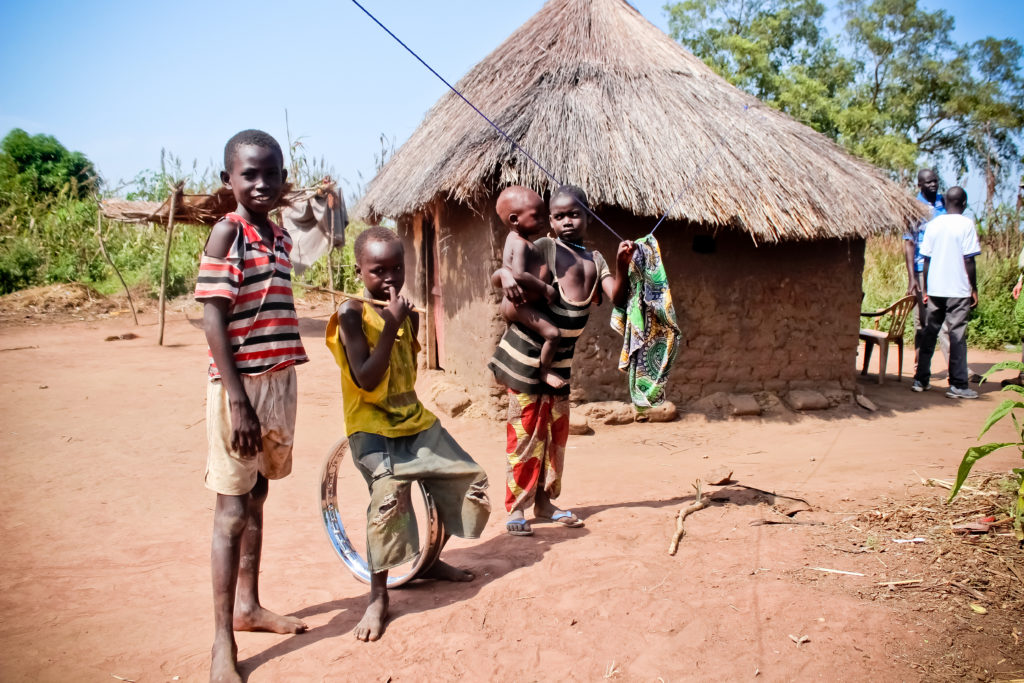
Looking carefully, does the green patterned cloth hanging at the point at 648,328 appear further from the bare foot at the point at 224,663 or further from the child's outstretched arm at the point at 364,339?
the bare foot at the point at 224,663

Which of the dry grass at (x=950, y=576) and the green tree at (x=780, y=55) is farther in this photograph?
the green tree at (x=780, y=55)

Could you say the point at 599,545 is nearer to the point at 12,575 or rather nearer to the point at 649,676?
the point at 649,676

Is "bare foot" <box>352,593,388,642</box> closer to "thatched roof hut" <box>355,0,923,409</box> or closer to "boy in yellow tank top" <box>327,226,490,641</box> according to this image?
"boy in yellow tank top" <box>327,226,490,641</box>

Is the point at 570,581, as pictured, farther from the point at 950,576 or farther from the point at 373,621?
the point at 950,576

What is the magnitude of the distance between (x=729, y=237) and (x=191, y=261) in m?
11.3

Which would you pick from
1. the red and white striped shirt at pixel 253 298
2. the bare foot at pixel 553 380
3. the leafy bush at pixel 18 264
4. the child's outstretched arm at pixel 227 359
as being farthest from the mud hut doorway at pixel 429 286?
the leafy bush at pixel 18 264

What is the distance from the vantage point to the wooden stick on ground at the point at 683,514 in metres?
3.16

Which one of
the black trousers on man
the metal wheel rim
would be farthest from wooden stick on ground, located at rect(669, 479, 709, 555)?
the black trousers on man

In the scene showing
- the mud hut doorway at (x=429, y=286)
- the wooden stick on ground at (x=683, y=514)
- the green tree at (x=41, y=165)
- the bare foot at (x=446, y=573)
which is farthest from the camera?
the green tree at (x=41, y=165)

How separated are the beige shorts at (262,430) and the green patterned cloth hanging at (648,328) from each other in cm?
173

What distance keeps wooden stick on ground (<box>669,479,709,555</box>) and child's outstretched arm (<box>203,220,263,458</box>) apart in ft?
6.05

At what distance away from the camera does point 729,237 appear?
21.1 ft

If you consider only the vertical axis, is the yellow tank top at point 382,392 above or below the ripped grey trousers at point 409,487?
above

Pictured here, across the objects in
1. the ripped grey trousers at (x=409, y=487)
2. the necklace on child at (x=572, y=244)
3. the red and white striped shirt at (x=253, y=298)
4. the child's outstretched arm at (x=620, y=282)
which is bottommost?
the ripped grey trousers at (x=409, y=487)
